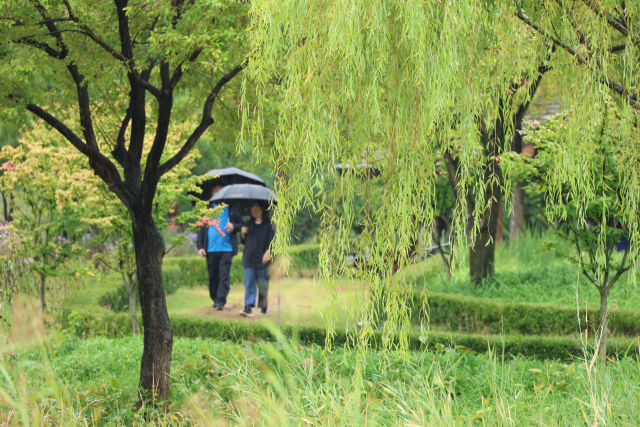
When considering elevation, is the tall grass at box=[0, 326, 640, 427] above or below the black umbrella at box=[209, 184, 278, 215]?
below

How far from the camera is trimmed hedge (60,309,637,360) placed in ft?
23.9

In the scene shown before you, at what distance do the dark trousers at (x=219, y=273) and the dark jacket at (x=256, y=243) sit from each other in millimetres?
1057

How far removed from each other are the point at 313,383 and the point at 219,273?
6251 millimetres

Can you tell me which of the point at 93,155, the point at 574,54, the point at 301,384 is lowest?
the point at 301,384

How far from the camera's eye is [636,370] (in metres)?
5.75

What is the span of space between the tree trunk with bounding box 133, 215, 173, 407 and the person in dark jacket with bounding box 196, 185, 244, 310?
15.5 feet

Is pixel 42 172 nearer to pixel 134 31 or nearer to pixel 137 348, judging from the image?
pixel 137 348

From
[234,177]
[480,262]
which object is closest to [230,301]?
[234,177]

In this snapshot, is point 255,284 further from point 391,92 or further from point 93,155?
point 391,92

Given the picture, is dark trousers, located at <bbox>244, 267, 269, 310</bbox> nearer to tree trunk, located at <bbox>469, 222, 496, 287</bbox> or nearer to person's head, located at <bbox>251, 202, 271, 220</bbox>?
person's head, located at <bbox>251, 202, 271, 220</bbox>

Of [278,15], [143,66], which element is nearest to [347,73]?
[278,15]

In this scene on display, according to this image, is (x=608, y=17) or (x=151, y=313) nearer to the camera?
(x=608, y=17)

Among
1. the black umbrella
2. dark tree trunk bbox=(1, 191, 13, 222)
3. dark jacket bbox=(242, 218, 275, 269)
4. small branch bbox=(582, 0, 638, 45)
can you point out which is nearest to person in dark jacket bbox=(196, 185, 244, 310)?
the black umbrella

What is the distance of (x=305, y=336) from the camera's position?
8.39 metres
